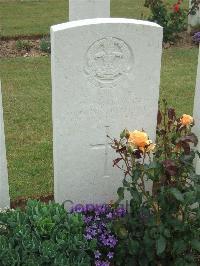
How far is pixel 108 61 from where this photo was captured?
369cm

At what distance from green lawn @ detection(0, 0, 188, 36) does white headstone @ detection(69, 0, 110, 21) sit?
2729mm

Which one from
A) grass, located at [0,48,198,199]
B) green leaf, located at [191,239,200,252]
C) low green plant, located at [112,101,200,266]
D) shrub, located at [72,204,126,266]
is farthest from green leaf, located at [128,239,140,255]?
grass, located at [0,48,198,199]

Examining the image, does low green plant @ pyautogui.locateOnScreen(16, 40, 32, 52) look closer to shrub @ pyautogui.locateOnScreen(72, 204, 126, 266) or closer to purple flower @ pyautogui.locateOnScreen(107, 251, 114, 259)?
shrub @ pyautogui.locateOnScreen(72, 204, 126, 266)

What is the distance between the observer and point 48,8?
14.2 m

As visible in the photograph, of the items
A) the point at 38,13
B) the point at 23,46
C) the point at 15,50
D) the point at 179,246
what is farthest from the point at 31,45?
the point at 179,246

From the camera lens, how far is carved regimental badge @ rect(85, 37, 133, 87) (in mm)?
3633

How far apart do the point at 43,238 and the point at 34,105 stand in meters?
3.91

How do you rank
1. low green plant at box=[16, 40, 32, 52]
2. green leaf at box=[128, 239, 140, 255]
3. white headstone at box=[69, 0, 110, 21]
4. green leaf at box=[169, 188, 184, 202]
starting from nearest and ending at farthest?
1. green leaf at box=[169, 188, 184, 202]
2. green leaf at box=[128, 239, 140, 255]
3. white headstone at box=[69, 0, 110, 21]
4. low green plant at box=[16, 40, 32, 52]

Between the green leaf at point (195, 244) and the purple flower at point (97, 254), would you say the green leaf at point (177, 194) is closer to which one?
the green leaf at point (195, 244)

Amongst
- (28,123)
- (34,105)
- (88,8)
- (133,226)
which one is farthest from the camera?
(88,8)

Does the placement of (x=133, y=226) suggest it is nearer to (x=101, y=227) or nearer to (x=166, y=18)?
(x=101, y=227)

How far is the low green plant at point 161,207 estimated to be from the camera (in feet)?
10.9

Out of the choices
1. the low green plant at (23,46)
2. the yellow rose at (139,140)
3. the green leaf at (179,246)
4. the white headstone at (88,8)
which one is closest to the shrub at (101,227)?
the green leaf at (179,246)

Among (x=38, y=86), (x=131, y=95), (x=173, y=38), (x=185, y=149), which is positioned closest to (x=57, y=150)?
(x=131, y=95)
